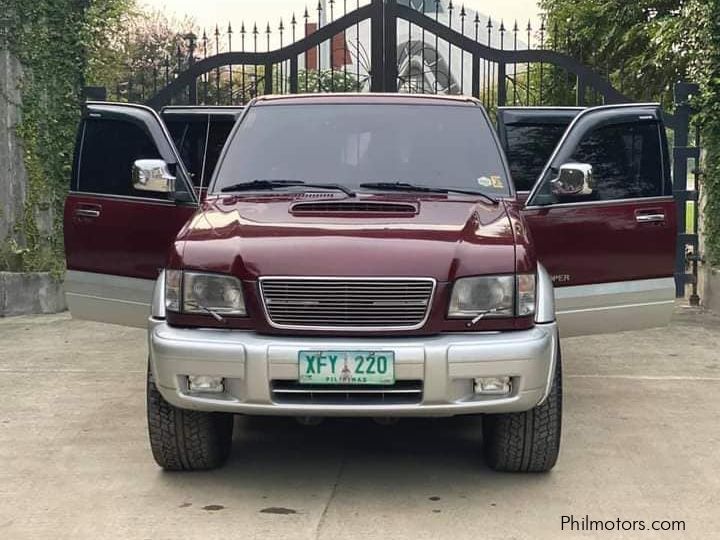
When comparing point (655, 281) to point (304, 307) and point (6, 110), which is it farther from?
point (6, 110)

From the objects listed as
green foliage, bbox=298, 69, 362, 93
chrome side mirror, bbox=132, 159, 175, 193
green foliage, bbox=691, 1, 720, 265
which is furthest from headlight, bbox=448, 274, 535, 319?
green foliage, bbox=298, 69, 362, 93

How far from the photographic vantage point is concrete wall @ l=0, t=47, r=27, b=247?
9.45m

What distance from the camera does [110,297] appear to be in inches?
223

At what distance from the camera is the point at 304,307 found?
4.02 m

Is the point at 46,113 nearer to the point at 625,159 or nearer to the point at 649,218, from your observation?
the point at 625,159

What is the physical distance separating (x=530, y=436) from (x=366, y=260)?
45.8 inches

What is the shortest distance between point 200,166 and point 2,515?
3462 millimetres

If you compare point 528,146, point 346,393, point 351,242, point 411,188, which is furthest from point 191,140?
point 346,393

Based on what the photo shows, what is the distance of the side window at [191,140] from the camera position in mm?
7027

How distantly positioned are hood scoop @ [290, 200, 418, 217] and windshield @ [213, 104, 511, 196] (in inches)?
13.9

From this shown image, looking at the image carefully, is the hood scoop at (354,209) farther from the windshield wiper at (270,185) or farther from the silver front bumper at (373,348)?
the silver front bumper at (373,348)

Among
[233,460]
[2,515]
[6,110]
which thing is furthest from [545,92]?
[2,515]

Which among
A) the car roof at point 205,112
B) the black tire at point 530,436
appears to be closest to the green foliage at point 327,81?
the car roof at point 205,112

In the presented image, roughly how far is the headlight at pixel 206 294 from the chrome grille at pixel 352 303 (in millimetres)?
138
